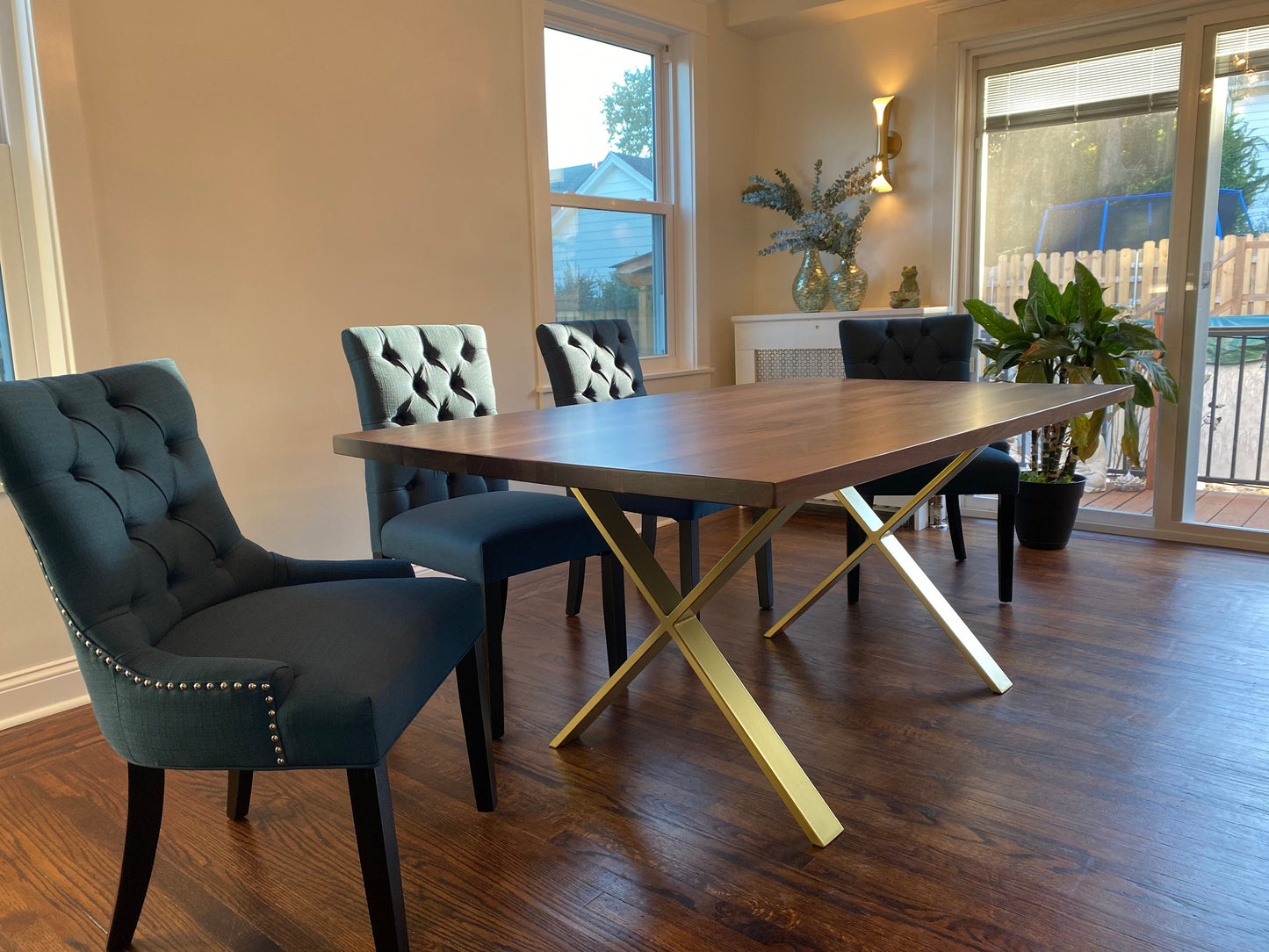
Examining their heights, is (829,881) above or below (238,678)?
below

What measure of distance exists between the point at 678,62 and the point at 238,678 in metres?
3.95

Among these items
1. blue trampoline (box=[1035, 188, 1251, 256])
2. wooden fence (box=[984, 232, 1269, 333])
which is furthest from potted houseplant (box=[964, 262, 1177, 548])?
blue trampoline (box=[1035, 188, 1251, 256])

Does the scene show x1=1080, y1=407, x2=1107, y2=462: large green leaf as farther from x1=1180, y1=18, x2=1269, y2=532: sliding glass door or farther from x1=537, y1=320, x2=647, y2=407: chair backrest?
x1=537, y1=320, x2=647, y2=407: chair backrest

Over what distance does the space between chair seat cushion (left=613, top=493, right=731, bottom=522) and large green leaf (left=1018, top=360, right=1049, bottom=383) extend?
1.71 meters

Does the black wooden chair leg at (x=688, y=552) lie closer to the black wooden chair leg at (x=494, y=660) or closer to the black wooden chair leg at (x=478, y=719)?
the black wooden chair leg at (x=494, y=660)

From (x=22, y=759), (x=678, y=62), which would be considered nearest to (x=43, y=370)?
(x=22, y=759)

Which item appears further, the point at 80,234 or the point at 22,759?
the point at 80,234

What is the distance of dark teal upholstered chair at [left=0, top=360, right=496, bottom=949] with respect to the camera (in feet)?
4.20

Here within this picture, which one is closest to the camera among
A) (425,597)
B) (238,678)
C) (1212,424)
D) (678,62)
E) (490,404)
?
(238,678)

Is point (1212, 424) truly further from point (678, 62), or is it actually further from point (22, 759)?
point (22, 759)

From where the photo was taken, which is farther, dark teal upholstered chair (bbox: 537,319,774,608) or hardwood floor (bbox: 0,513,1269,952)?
dark teal upholstered chair (bbox: 537,319,774,608)

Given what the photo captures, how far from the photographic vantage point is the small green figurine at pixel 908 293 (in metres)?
4.29

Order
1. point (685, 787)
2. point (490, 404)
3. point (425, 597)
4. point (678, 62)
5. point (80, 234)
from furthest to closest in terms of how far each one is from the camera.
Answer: point (678, 62) → point (490, 404) → point (80, 234) → point (685, 787) → point (425, 597)

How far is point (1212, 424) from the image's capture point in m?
3.97
